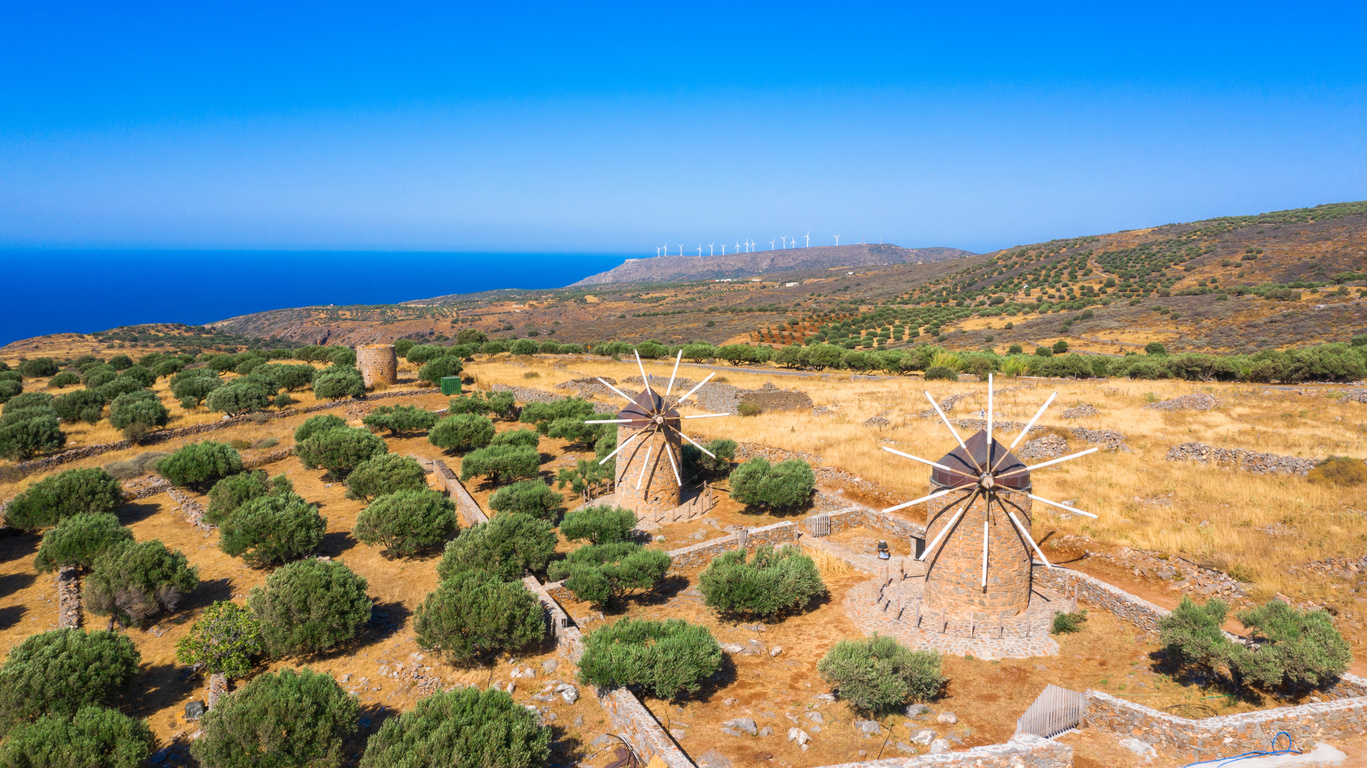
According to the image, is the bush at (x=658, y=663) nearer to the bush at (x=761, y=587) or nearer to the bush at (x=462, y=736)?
the bush at (x=462, y=736)

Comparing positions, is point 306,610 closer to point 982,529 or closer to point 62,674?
point 62,674

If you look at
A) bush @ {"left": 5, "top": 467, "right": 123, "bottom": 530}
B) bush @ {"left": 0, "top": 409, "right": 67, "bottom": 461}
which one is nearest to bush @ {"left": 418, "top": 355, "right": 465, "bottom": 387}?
bush @ {"left": 0, "top": 409, "right": 67, "bottom": 461}

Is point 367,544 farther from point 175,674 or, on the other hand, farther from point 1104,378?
point 1104,378

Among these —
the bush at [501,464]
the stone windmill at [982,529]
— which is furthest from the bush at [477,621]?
the bush at [501,464]

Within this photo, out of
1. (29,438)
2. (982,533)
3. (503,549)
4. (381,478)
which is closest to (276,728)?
(503,549)

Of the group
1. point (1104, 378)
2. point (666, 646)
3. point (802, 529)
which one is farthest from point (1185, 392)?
point (666, 646)

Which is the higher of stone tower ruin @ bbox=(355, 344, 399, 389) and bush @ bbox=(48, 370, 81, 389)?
stone tower ruin @ bbox=(355, 344, 399, 389)

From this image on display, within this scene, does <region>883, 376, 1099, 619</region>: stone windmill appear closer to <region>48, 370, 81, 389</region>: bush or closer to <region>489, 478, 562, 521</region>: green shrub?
<region>489, 478, 562, 521</region>: green shrub
